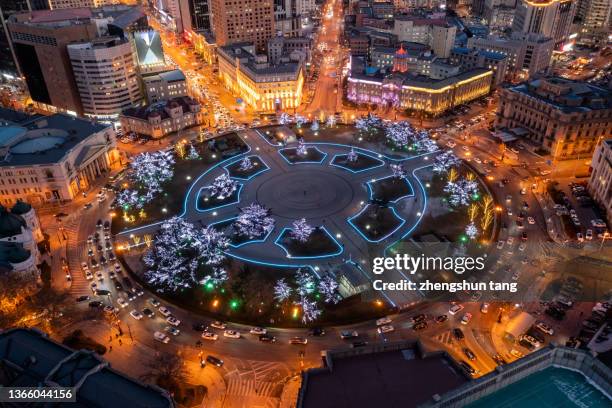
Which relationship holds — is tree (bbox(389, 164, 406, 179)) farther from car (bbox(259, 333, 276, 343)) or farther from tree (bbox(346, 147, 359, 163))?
car (bbox(259, 333, 276, 343))

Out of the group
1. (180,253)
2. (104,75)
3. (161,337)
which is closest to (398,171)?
(180,253)

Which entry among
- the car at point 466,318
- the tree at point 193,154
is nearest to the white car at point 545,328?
the car at point 466,318

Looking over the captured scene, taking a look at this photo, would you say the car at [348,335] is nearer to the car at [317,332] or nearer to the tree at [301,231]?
the car at [317,332]

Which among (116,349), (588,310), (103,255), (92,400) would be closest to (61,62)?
(103,255)

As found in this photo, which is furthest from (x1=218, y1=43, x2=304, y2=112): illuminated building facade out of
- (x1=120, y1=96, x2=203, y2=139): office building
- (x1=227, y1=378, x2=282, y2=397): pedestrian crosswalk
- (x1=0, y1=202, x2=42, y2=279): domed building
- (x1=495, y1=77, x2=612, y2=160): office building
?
(x1=227, y1=378, x2=282, y2=397): pedestrian crosswalk

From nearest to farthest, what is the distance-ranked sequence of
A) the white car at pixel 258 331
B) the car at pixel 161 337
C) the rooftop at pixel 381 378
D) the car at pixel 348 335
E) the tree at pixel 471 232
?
the rooftop at pixel 381 378, the car at pixel 348 335, the car at pixel 161 337, the white car at pixel 258 331, the tree at pixel 471 232

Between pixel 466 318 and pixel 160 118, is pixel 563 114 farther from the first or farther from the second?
pixel 160 118
